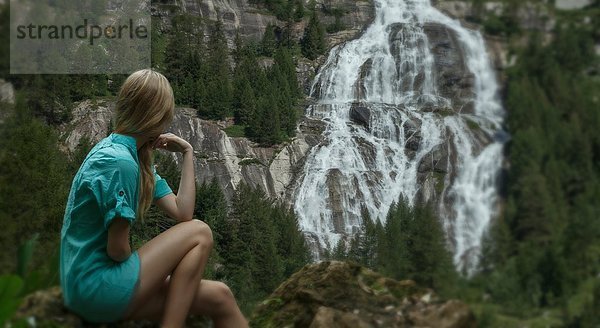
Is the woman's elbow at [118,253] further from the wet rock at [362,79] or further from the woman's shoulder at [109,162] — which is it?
the wet rock at [362,79]

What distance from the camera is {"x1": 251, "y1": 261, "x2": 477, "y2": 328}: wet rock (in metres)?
1.55

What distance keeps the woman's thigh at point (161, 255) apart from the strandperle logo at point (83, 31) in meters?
4.37

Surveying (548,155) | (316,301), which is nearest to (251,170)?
(548,155)

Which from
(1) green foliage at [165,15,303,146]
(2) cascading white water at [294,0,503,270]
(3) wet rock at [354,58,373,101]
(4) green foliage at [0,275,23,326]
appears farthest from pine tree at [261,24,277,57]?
(4) green foliage at [0,275,23,326]

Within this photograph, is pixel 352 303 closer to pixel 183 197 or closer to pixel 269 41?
pixel 183 197

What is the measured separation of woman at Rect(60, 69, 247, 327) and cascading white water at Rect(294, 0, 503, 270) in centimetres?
286

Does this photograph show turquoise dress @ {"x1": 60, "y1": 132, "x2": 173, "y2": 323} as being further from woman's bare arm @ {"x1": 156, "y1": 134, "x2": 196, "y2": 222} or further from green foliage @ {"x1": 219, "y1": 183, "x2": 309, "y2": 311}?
green foliage @ {"x1": 219, "y1": 183, "x2": 309, "y2": 311}

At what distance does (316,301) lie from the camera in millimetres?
1776

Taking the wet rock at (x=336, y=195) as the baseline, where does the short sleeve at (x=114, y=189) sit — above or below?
above

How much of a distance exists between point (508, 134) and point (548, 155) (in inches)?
17.3

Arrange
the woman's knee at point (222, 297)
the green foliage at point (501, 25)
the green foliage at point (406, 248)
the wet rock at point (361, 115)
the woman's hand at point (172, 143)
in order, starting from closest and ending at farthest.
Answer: the woman's knee at point (222, 297) < the woman's hand at point (172, 143) < the green foliage at point (406, 248) < the green foliage at point (501, 25) < the wet rock at point (361, 115)

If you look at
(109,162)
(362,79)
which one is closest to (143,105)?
(109,162)

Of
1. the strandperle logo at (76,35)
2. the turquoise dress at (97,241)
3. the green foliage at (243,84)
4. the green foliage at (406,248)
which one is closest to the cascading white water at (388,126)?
the green foliage at (406,248)

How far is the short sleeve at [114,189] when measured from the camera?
49.1 inches
